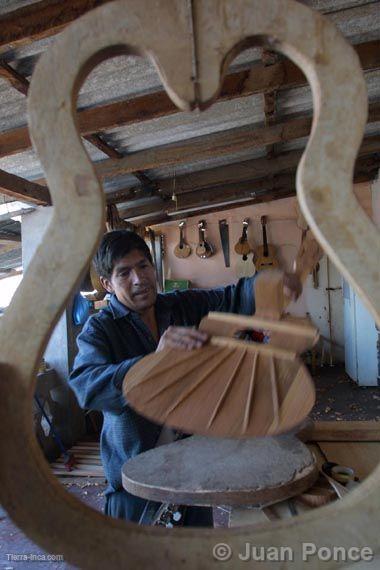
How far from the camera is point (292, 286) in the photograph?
47.5 inches

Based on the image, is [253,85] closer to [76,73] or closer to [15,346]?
[76,73]

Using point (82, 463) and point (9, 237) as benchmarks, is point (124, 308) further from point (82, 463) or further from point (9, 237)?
point (9, 237)

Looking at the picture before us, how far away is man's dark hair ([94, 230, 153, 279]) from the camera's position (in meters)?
1.68

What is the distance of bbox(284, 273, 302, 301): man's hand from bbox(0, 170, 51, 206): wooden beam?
2511 millimetres

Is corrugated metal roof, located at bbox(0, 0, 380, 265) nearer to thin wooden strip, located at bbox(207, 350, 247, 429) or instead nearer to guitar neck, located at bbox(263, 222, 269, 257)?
thin wooden strip, located at bbox(207, 350, 247, 429)

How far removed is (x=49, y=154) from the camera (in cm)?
59

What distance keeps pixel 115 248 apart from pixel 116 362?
43cm

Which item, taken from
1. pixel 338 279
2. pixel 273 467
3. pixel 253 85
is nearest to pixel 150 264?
pixel 273 467

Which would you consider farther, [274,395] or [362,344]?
[362,344]

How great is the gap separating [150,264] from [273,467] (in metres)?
0.88

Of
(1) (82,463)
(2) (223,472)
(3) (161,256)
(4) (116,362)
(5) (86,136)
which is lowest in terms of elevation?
(1) (82,463)

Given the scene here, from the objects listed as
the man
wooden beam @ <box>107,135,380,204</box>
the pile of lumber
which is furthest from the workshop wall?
the man

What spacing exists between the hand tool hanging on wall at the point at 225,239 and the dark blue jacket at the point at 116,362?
578 cm

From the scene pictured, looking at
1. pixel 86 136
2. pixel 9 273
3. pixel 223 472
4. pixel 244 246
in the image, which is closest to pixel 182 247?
pixel 244 246
